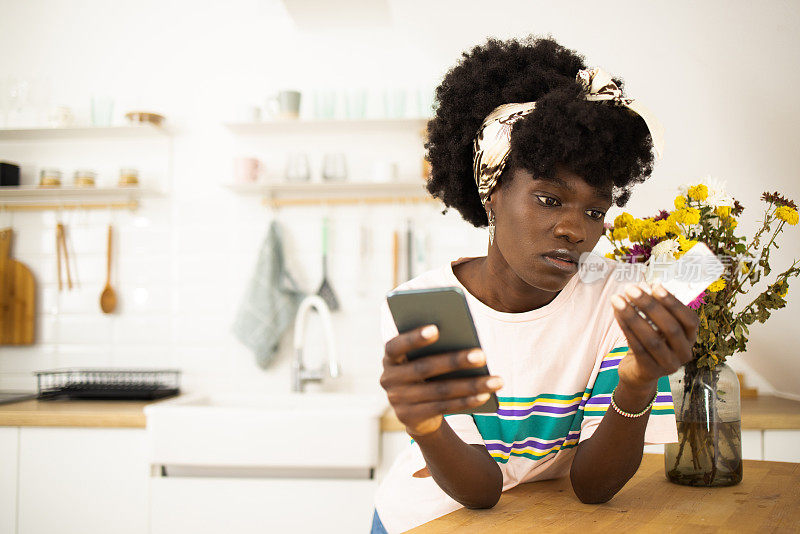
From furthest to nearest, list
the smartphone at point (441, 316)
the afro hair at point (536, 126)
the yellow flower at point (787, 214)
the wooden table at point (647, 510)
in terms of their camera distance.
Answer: the yellow flower at point (787, 214) → the afro hair at point (536, 126) → the wooden table at point (647, 510) → the smartphone at point (441, 316)

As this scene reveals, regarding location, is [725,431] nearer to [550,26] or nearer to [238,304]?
[550,26]

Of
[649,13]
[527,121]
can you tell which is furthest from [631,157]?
[649,13]

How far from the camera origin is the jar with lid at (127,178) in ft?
8.11

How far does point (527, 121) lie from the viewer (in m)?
0.95

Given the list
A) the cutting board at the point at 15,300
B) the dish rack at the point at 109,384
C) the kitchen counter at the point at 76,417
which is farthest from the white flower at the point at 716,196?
the cutting board at the point at 15,300

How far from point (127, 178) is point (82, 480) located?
3.65 ft

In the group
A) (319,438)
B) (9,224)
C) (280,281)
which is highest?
(9,224)

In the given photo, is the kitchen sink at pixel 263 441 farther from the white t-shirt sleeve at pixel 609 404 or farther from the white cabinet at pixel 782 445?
the white cabinet at pixel 782 445

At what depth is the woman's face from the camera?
898 mm

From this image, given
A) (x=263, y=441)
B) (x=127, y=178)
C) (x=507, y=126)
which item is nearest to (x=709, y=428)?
(x=507, y=126)

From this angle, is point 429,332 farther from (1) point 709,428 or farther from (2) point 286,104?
(2) point 286,104

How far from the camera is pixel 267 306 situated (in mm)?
2451

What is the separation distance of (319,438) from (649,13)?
1386mm

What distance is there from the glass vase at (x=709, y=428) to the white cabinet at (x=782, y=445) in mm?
936
